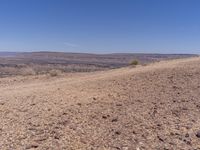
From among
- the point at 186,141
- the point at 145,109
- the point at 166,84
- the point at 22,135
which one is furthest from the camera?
the point at 166,84

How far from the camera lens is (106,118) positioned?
744cm

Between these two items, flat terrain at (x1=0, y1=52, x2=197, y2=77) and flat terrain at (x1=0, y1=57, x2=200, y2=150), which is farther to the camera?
flat terrain at (x1=0, y1=52, x2=197, y2=77)

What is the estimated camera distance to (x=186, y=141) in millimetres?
6148

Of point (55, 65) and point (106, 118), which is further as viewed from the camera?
point (55, 65)

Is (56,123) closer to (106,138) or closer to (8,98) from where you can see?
(106,138)

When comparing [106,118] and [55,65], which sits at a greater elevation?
[106,118]

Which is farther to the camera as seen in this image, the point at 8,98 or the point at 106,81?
the point at 106,81

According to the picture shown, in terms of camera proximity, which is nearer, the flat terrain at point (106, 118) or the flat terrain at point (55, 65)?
the flat terrain at point (106, 118)

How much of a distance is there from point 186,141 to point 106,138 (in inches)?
58.1

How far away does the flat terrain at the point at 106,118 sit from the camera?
6141 mm

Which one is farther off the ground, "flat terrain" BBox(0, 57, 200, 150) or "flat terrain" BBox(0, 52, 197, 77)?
"flat terrain" BBox(0, 57, 200, 150)

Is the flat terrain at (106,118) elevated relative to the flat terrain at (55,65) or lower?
elevated

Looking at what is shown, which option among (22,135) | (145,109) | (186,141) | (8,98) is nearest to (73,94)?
(8,98)

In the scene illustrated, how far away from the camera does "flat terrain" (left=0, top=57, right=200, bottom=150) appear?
6.14 metres
